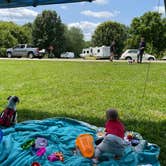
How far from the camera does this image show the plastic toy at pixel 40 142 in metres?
4.85

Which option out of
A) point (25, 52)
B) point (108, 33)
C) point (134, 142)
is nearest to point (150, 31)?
point (108, 33)

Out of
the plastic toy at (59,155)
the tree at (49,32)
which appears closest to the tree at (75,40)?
the tree at (49,32)

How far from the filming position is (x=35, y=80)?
551 inches

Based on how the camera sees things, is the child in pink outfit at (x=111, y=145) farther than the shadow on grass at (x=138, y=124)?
No

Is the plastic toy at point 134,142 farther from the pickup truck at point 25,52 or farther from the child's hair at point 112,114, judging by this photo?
the pickup truck at point 25,52

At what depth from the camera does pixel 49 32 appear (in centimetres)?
6944

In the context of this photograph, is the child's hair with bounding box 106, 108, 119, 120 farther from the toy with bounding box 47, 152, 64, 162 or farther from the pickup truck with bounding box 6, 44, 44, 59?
the pickup truck with bounding box 6, 44, 44, 59

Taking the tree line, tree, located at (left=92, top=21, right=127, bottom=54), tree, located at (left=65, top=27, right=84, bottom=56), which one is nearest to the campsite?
the tree line

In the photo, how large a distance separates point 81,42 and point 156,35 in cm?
3385

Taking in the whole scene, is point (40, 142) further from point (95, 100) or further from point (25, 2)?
point (95, 100)

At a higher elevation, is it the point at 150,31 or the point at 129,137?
the point at 150,31

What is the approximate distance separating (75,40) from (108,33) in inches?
432

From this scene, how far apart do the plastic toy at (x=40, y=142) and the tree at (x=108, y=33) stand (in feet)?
232

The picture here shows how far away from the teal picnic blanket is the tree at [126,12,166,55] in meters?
47.4
